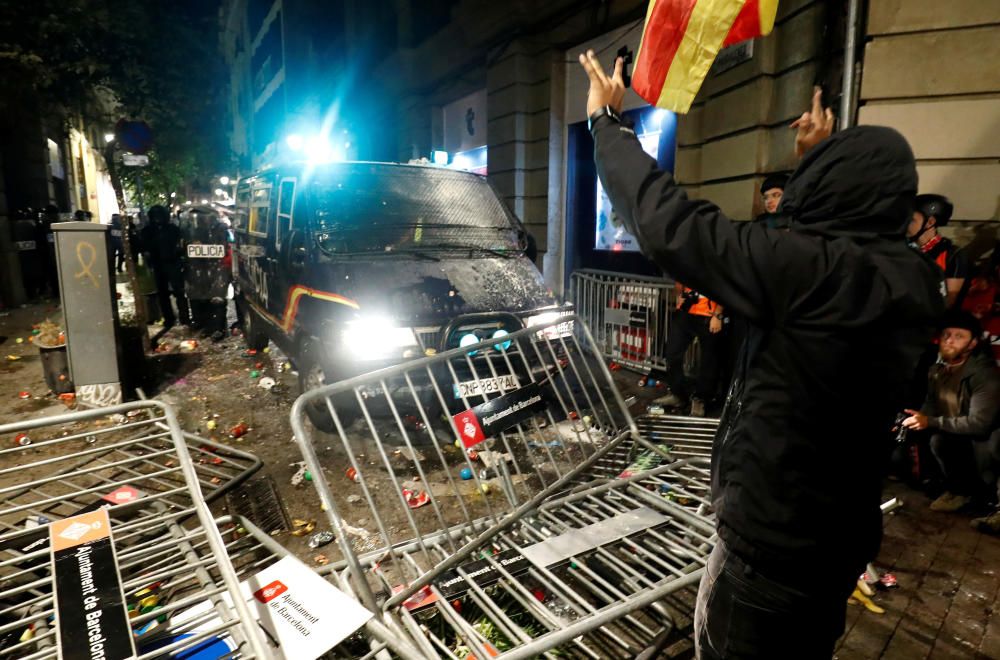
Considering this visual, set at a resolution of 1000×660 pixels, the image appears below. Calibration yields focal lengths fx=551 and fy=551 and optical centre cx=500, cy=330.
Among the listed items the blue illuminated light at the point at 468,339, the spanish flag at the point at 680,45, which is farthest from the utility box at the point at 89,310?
the spanish flag at the point at 680,45

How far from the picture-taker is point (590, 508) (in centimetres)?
310

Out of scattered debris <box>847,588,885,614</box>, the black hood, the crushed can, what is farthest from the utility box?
scattered debris <box>847,588,885,614</box>

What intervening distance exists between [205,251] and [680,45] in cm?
837

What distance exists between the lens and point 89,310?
5797 millimetres

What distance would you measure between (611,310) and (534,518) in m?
5.01

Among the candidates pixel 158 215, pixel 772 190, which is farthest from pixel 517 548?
pixel 158 215

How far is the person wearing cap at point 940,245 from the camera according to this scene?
446 cm

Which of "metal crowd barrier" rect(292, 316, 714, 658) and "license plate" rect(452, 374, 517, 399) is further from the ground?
"license plate" rect(452, 374, 517, 399)

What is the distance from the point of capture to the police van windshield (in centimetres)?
527

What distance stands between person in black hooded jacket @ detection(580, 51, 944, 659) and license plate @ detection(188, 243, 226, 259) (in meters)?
8.52

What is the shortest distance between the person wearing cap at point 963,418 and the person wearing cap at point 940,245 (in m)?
0.50

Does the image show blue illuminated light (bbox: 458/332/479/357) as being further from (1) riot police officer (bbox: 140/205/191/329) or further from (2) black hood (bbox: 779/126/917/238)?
(1) riot police officer (bbox: 140/205/191/329)

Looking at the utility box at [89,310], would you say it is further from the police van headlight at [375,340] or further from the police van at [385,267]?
the police van headlight at [375,340]

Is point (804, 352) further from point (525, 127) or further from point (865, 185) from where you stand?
point (525, 127)
